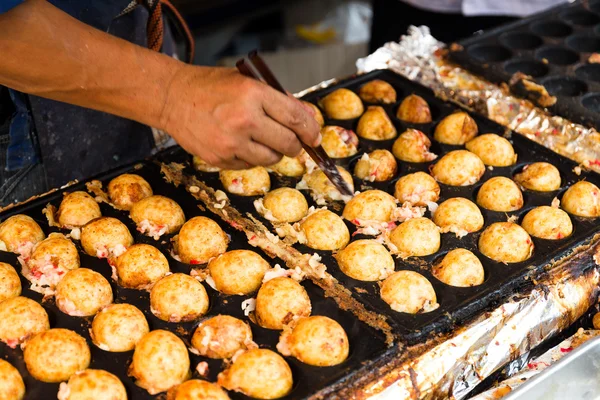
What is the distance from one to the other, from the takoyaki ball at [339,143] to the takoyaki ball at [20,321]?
152 cm

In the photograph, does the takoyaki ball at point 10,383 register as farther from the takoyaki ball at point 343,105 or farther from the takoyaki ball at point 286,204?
the takoyaki ball at point 343,105

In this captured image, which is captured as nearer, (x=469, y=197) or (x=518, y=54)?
(x=469, y=197)

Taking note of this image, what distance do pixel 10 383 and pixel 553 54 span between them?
3412 millimetres

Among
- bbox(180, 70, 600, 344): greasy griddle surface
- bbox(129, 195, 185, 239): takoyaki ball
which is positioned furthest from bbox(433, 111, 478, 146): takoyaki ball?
bbox(129, 195, 185, 239): takoyaki ball

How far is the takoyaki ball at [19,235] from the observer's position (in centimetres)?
275

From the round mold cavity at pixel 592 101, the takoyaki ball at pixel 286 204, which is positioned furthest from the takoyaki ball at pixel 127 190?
the round mold cavity at pixel 592 101

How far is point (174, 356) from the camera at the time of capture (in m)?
2.25

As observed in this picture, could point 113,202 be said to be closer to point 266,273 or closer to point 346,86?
point 266,273

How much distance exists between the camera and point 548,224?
2867 mm

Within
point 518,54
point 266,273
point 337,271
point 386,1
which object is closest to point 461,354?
point 337,271

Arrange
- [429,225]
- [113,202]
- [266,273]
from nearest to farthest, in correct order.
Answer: [266,273]
[429,225]
[113,202]

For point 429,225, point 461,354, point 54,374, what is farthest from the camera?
point 429,225

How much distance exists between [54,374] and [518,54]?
3088 millimetres

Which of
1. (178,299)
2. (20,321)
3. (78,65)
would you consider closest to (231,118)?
(78,65)
